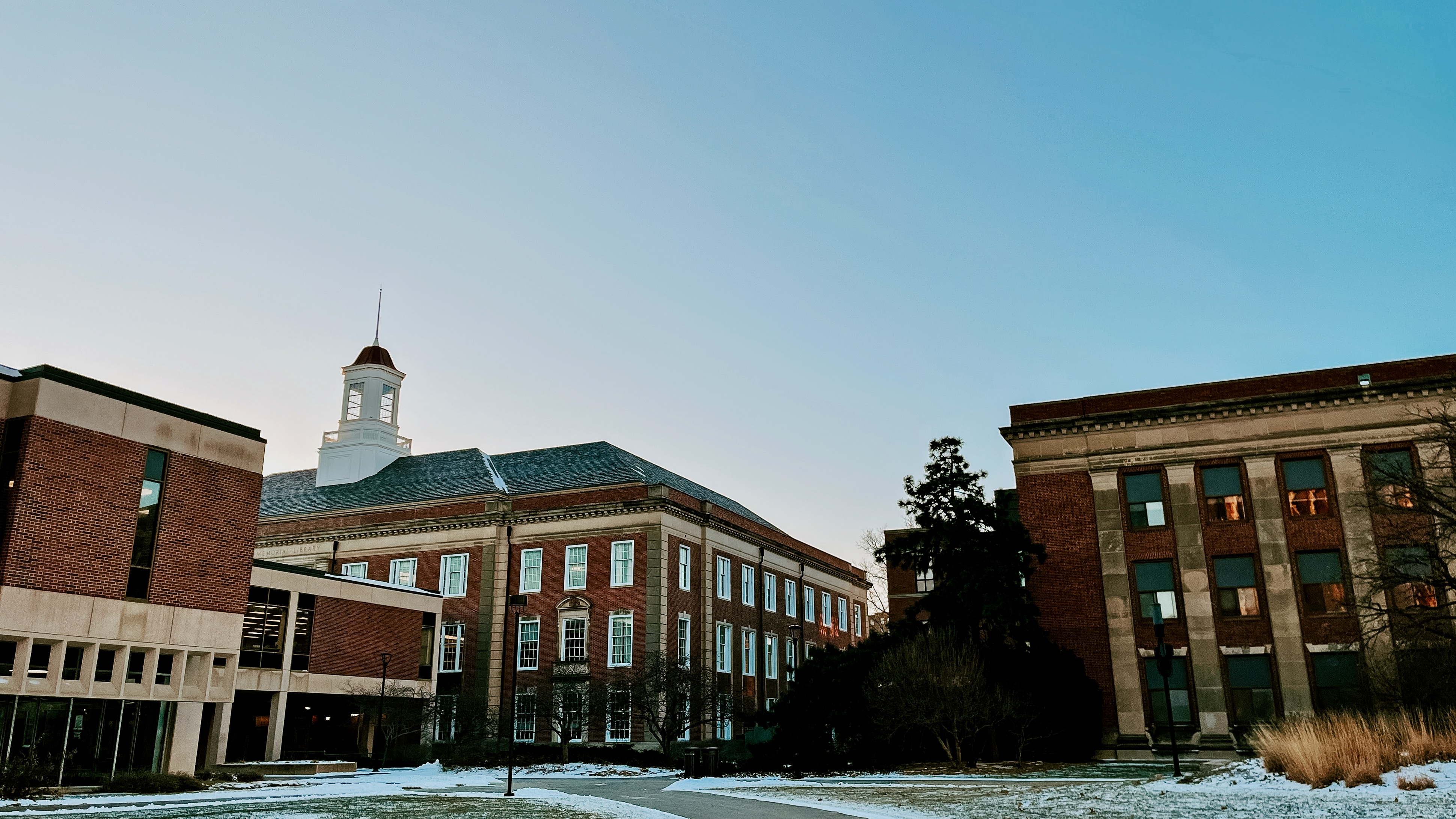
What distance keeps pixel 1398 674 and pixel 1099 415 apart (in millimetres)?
13666

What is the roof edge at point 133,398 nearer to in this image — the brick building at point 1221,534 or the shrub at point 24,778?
the shrub at point 24,778

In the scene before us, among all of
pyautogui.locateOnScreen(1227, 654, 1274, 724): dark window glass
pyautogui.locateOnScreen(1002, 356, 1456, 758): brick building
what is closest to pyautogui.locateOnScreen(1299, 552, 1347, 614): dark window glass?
pyautogui.locateOnScreen(1002, 356, 1456, 758): brick building

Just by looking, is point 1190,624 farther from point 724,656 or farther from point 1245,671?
point 724,656

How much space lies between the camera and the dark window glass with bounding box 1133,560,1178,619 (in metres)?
39.2

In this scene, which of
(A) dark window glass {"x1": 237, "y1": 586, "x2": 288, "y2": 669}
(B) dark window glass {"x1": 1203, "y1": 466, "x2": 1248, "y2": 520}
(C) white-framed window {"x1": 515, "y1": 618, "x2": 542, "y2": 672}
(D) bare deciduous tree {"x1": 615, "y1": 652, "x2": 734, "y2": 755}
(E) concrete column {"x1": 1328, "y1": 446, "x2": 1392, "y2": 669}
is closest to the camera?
(E) concrete column {"x1": 1328, "y1": 446, "x2": 1392, "y2": 669}

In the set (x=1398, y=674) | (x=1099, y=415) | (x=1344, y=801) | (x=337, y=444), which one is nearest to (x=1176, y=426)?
(x=1099, y=415)

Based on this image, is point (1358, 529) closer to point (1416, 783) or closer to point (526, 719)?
point (1416, 783)

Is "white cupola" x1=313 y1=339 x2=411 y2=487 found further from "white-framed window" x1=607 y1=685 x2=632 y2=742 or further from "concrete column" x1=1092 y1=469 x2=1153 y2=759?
"concrete column" x1=1092 y1=469 x2=1153 y2=759

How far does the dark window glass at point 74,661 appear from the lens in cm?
2723

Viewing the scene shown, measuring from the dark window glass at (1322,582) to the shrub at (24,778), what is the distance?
3918 cm

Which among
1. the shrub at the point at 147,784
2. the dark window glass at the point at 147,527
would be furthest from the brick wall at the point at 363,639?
the shrub at the point at 147,784

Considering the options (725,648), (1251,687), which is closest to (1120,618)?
(1251,687)

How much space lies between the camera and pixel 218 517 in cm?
3142

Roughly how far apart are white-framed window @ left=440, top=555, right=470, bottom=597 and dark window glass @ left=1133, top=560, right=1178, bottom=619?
3331 centimetres
